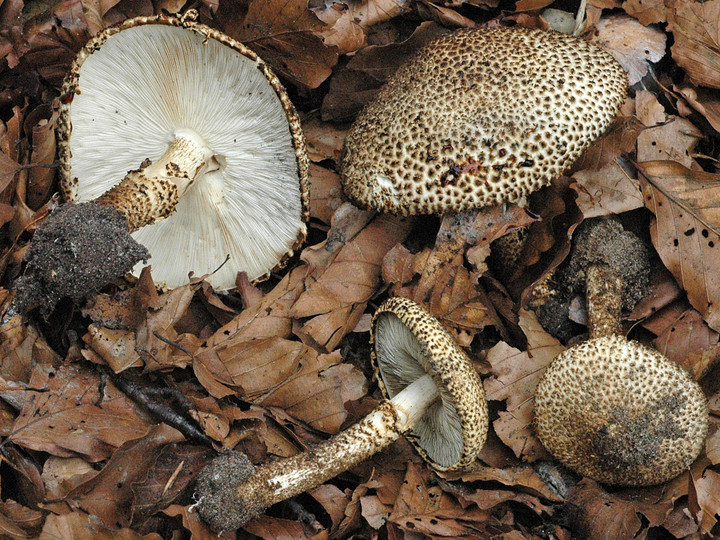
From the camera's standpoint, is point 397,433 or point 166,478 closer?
point 166,478

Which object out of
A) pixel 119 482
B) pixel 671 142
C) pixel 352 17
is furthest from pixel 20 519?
pixel 671 142

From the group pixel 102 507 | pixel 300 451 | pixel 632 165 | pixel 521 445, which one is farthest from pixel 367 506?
pixel 632 165

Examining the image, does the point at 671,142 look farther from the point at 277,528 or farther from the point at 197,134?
the point at 277,528

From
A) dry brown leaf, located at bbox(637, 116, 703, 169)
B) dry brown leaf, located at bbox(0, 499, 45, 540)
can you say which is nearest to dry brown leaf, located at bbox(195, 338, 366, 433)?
dry brown leaf, located at bbox(0, 499, 45, 540)

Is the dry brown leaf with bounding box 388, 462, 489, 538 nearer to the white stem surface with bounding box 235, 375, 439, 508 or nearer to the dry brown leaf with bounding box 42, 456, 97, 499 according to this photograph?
the white stem surface with bounding box 235, 375, 439, 508

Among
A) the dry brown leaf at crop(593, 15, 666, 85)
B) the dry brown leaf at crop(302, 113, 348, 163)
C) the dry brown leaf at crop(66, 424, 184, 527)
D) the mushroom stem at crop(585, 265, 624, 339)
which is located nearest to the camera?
the dry brown leaf at crop(66, 424, 184, 527)
